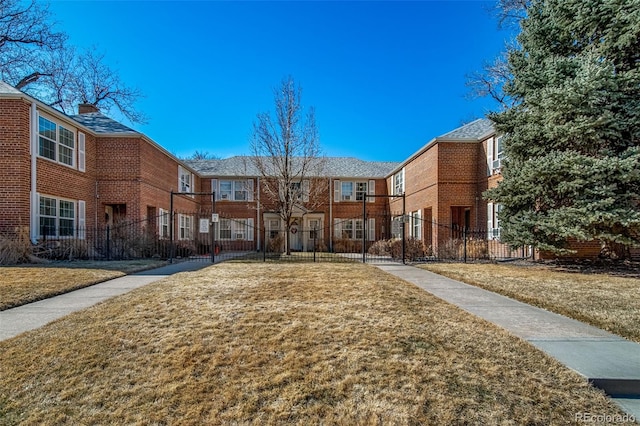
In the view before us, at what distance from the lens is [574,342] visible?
4316mm

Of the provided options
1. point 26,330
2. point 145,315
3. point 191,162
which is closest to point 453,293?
point 145,315

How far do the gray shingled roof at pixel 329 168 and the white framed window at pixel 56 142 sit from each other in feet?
37.0

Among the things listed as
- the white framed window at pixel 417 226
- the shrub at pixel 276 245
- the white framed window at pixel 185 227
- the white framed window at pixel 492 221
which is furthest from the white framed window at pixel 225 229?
the white framed window at pixel 492 221

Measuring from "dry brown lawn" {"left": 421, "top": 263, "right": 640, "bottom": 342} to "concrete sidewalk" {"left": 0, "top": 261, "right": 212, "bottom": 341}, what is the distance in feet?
26.2

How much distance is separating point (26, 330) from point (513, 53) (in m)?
16.0

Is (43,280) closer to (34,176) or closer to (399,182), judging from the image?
(34,176)

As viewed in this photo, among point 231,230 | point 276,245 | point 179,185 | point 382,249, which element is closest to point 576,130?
point 382,249

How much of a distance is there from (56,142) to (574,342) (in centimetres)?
1713

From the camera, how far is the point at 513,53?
13133mm

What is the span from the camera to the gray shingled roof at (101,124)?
16250 millimetres

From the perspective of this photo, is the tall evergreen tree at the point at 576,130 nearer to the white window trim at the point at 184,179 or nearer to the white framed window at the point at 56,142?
the white framed window at the point at 56,142

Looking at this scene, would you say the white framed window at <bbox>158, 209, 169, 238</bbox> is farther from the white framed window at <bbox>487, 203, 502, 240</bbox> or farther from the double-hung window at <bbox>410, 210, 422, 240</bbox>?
the white framed window at <bbox>487, 203, 502, 240</bbox>

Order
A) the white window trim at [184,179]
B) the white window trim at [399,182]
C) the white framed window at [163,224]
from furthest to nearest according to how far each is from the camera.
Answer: the white window trim at [399,182]
the white window trim at [184,179]
the white framed window at [163,224]

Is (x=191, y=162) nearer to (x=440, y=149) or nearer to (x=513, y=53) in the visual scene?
(x=440, y=149)
